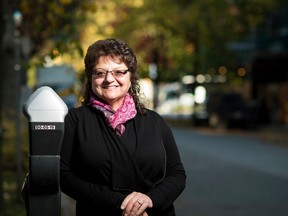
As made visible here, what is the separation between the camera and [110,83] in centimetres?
309

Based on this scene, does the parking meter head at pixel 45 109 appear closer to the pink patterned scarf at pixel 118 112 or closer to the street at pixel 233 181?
the pink patterned scarf at pixel 118 112

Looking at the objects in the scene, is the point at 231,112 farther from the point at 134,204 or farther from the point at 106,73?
the point at 134,204

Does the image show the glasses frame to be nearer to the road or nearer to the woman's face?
the woman's face

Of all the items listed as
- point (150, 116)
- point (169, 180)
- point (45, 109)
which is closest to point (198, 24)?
point (150, 116)

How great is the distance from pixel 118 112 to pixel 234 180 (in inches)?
370

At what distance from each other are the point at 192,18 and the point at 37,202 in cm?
2925

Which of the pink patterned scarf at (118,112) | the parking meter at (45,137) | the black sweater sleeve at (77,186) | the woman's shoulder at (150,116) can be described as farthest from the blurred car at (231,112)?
the parking meter at (45,137)

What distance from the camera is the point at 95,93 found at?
124 inches

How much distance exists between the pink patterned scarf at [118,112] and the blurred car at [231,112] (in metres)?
27.2

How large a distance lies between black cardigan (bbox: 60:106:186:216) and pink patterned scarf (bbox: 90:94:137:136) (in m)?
0.03

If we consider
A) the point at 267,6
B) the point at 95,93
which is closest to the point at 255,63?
the point at 267,6

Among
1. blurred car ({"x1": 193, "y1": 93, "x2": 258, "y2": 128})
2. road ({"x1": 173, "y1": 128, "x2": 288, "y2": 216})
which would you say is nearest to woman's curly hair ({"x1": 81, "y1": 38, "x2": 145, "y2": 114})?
road ({"x1": 173, "y1": 128, "x2": 288, "y2": 216})

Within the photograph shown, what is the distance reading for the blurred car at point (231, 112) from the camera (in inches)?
1185

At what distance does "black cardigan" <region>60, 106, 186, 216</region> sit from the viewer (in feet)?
9.84
